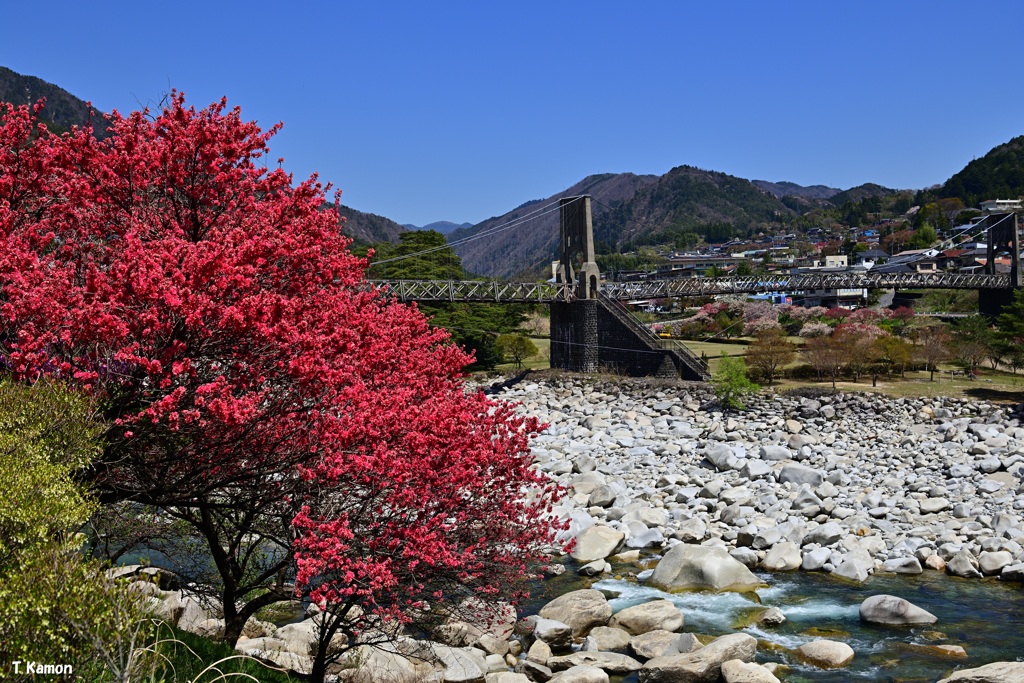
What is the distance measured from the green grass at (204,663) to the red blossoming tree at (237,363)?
706 mm

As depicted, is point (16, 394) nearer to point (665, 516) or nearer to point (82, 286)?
point (82, 286)

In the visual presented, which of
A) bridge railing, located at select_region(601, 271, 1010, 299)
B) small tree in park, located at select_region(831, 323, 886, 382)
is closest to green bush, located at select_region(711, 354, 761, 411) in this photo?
small tree in park, located at select_region(831, 323, 886, 382)

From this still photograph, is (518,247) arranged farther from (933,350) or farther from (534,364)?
(933,350)

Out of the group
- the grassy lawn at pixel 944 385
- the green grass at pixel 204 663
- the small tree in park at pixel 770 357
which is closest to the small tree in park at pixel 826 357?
the grassy lawn at pixel 944 385

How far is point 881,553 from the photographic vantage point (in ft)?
44.4

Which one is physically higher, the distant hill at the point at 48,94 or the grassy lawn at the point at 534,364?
the distant hill at the point at 48,94

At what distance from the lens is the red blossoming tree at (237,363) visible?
5477 mm

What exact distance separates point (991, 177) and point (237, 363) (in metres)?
120

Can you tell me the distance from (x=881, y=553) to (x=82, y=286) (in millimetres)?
12607

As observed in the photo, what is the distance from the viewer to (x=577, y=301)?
32.8 metres

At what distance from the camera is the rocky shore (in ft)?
→ 30.6

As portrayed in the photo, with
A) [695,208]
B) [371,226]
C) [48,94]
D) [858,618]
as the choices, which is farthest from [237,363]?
[695,208]

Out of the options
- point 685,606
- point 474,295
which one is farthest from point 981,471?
point 474,295

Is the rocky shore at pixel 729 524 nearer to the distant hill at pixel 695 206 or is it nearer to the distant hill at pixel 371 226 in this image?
the distant hill at pixel 371 226
